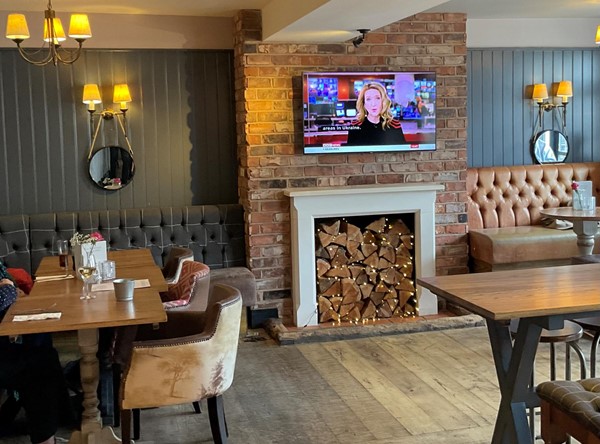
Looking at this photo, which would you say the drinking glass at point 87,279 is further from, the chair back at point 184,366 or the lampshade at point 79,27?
the lampshade at point 79,27

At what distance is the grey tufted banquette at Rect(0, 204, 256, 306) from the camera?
19.5ft

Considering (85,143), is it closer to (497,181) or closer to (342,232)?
(342,232)

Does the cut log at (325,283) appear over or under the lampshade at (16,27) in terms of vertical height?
under

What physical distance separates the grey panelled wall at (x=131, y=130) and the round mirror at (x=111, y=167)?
0.06m

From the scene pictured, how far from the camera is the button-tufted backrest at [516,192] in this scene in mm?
7039

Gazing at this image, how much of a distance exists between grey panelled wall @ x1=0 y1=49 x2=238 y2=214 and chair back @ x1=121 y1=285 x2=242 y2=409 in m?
3.28

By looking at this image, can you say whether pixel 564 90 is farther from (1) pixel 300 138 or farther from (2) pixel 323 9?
(2) pixel 323 9

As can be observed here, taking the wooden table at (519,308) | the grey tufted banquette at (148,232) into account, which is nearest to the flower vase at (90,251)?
the wooden table at (519,308)

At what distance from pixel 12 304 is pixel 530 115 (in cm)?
549

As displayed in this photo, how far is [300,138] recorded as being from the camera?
623cm

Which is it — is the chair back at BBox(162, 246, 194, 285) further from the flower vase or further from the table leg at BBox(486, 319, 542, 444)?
the table leg at BBox(486, 319, 542, 444)

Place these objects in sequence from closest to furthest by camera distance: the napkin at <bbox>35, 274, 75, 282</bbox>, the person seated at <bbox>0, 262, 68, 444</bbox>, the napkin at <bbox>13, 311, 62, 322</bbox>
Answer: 1. the napkin at <bbox>13, 311, 62, 322</bbox>
2. the person seated at <bbox>0, 262, 68, 444</bbox>
3. the napkin at <bbox>35, 274, 75, 282</bbox>

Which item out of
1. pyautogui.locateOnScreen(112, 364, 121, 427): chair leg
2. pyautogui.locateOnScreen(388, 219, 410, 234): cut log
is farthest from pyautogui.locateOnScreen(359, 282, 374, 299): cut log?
pyautogui.locateOnScreen(112, 364, 121, 427): chair leg

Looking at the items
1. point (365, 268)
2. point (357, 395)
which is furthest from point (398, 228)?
point (357, 395)
